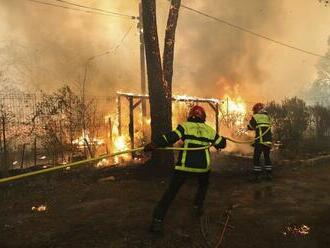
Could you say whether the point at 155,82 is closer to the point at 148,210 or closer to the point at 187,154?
the point at 148,210

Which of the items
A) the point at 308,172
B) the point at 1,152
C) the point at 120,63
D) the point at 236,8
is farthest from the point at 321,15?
the point at 1,152

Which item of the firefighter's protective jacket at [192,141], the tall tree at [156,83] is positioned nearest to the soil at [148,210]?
the firefighter's protective jacket at [192,141]

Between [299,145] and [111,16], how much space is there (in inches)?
823

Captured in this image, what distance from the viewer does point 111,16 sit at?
104 feet

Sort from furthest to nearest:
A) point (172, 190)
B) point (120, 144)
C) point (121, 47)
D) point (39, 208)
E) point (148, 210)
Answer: point (121, 47) → point (120, 144) → point (39, 208) → point (148, 210) → point (172, 190)

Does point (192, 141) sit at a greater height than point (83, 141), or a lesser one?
greater

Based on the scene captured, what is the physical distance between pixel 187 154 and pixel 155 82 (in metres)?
4.30

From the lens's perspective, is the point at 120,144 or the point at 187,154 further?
the point at 120,144

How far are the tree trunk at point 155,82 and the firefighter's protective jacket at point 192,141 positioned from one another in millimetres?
3777

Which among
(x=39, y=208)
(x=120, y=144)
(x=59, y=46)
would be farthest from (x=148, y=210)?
(x=59, y=46)

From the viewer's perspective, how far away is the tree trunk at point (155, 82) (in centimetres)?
987

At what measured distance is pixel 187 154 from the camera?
6055mm

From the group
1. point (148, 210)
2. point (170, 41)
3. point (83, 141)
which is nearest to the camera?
point (148, 210)

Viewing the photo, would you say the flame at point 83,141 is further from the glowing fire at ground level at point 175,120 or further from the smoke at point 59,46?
the smoke at point 59,46
